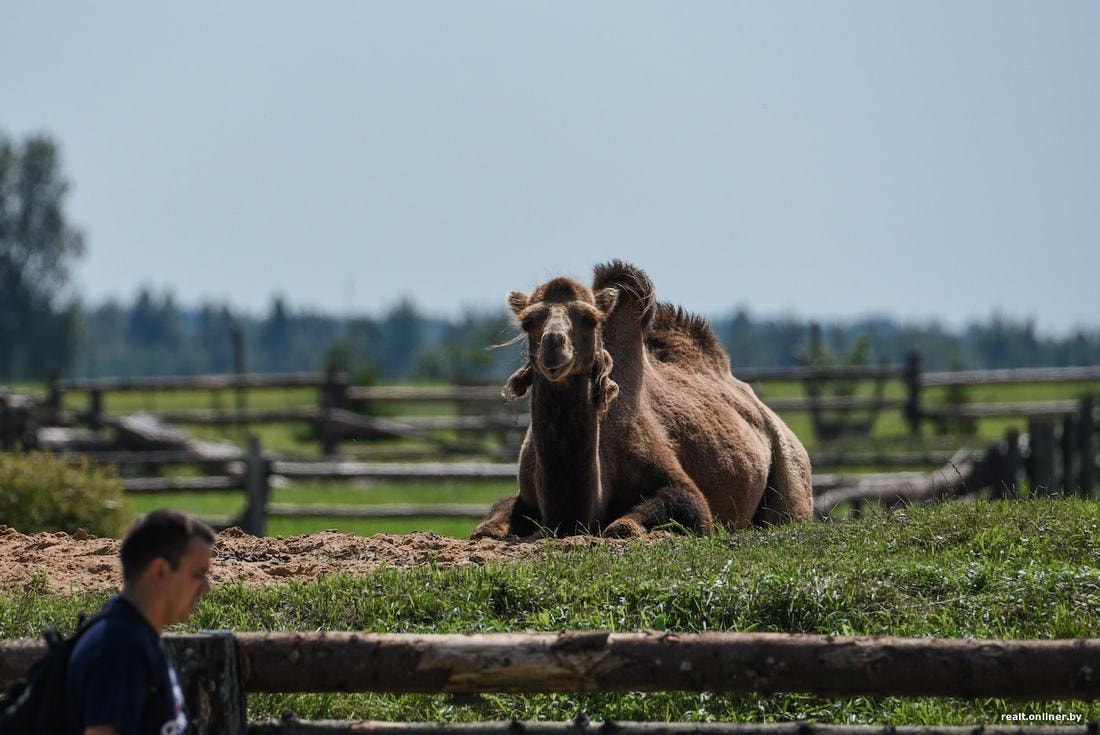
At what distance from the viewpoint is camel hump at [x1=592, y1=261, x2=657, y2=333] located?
1066 centimetres

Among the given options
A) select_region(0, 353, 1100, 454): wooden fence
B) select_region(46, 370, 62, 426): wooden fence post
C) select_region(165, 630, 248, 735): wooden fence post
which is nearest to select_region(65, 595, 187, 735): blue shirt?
select_region(165, 630, 248, 735): wooden fence post

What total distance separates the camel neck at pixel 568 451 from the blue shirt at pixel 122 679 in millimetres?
5194

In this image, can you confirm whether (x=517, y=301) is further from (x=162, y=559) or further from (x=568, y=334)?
(x=162, y=559)

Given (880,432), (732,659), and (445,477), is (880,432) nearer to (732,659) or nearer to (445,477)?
(445,477)

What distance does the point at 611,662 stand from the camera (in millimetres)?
5188

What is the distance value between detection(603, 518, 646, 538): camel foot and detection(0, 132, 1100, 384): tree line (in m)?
1.57

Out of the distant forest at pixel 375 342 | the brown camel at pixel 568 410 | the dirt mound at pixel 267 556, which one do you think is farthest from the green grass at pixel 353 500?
the distant forest at pixel 375 342

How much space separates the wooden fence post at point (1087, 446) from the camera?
62.4ft

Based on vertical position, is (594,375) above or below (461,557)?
above

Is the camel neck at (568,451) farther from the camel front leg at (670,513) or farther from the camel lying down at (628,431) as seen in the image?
the camel front leg at (670,513)

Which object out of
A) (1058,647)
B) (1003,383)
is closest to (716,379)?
(1058,647)

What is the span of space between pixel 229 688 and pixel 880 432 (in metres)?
27.0

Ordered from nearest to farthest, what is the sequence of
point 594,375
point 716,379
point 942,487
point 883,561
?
1. point 883,561
2. point 594,375
3. point 716,379
4. point 942,487

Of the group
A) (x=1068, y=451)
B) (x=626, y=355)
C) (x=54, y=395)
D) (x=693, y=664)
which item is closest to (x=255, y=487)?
(x=626, y=355)
